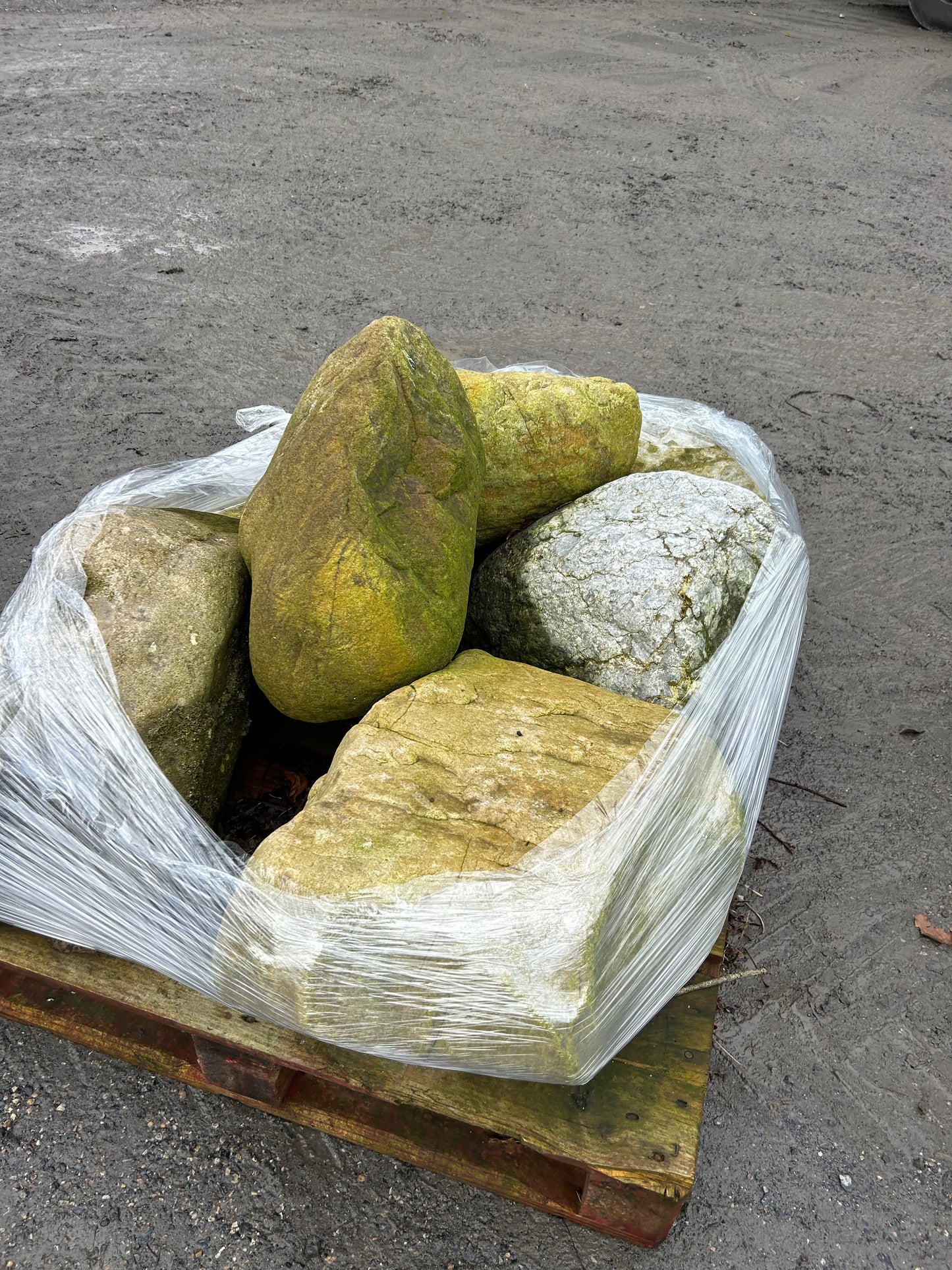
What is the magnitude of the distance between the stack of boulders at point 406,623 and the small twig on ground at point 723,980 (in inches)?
17.3

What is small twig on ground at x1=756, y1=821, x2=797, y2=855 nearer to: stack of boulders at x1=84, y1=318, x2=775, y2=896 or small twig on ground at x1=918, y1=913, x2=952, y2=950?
small twig on ground at x1=918, y1=913, x2=952, y2=950

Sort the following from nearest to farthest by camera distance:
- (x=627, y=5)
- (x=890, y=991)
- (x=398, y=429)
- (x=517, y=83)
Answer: (x=398, y=429) → (x=890, y=991) → (x=517, y=83) → (x=627, y=5)

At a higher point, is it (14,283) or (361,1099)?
(14,283)

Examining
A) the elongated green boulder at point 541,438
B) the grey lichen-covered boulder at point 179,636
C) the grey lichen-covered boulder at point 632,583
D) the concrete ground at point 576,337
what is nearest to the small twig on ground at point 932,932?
the concrete ground at point 576,337

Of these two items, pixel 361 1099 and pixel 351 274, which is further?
pixel 351 274

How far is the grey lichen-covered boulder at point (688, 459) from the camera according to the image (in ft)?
8.02

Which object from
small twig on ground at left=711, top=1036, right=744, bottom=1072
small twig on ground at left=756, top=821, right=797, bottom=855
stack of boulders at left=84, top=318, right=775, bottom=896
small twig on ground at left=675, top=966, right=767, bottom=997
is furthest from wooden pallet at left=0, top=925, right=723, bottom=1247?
small twig on ground at left=756, top=821, right=797, bottom=855

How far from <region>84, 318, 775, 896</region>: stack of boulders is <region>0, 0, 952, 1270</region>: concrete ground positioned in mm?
641

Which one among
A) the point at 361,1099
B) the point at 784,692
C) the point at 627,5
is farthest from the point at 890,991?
the point at 627,5

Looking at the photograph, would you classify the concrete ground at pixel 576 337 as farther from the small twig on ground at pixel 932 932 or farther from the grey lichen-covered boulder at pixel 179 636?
the grey lichen-covered boulder at pixel 179 636

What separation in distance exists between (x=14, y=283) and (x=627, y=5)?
17.3 feet

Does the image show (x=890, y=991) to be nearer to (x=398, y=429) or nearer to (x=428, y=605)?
(x=428, y=605)

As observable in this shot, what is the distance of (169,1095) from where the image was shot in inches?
66.6

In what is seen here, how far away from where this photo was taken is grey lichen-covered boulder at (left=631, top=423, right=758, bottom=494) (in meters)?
2.45
